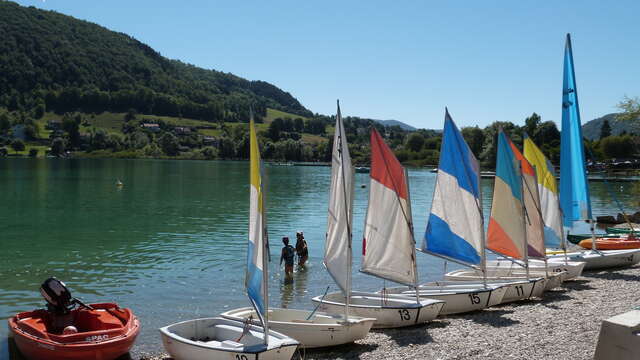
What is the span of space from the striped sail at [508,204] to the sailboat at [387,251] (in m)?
5.79

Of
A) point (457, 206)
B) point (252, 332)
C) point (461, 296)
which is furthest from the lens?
point (457, 206)

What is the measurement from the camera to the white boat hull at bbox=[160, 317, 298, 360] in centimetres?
1309

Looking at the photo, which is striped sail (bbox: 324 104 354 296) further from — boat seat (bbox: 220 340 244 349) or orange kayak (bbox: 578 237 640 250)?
orange kayak (bbox: 578 237 640 250)

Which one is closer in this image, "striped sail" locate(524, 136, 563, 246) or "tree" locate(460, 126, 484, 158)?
"striped sail" locate(524, 136, 563, 246)

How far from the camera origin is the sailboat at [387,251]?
17.4 metres

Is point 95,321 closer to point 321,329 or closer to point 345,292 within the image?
point 321,329

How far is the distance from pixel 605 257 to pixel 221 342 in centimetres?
2026

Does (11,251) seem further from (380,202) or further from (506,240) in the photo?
(506,240)

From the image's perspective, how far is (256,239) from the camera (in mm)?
13648

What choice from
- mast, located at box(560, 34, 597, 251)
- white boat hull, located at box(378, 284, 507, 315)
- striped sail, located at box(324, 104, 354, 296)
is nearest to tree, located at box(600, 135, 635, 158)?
mast, located at box(560, 34, 597, 251)

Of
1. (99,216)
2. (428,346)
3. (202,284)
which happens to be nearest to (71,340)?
(428,346)

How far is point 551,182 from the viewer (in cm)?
Answer: 2772

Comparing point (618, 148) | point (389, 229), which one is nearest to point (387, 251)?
point (389, 229)

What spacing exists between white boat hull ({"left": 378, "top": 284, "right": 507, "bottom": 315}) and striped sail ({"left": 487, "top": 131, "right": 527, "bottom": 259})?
271 centimetres
